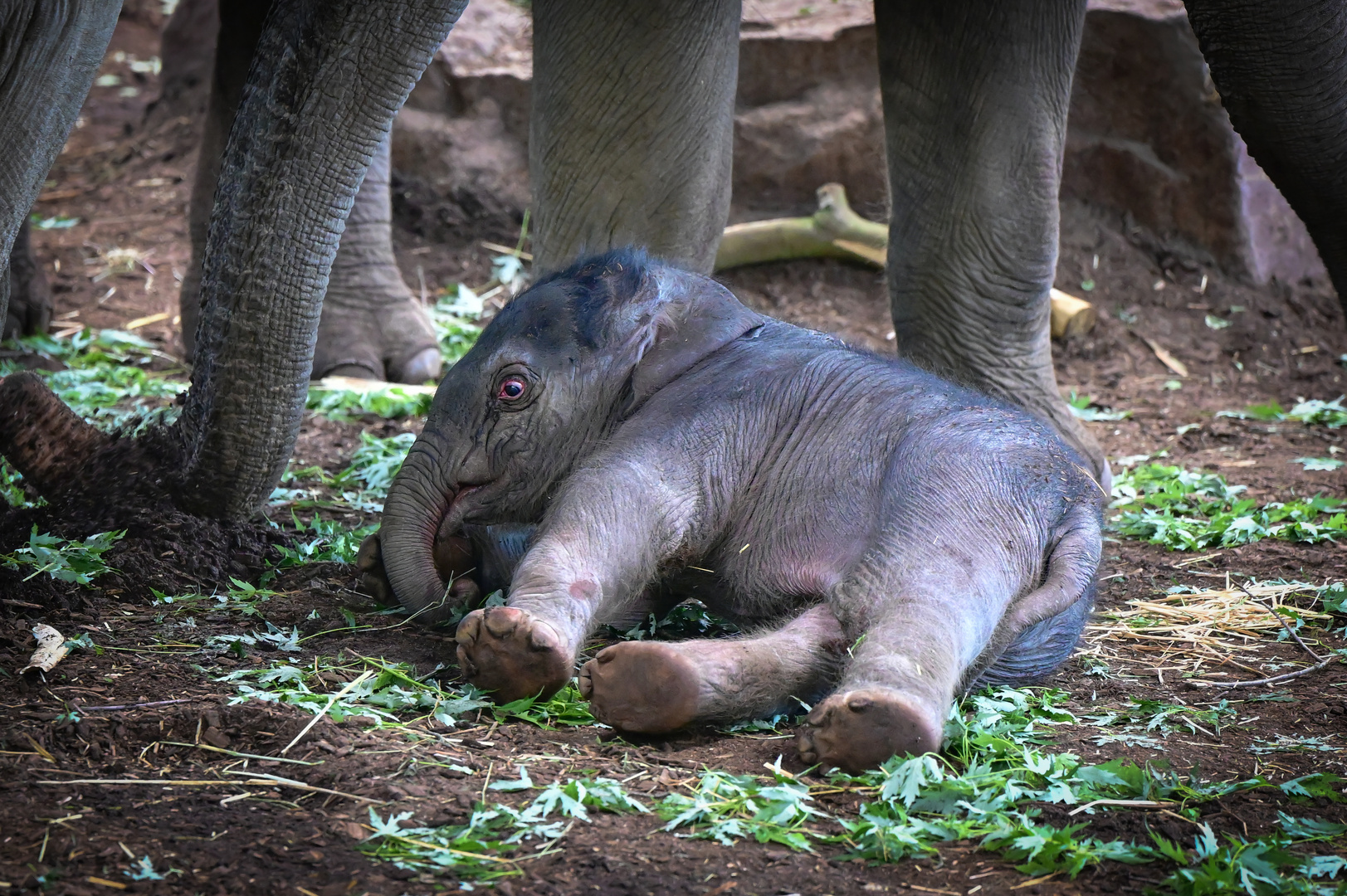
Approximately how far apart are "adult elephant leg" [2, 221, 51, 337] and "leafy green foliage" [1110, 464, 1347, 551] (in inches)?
196

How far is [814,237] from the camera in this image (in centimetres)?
823

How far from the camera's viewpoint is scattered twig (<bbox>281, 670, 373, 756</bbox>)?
275 centimetres

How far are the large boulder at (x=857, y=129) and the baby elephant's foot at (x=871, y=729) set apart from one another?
5.43 m

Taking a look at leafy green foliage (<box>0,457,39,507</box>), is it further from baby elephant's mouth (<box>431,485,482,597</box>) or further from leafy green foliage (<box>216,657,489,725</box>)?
leafy green foliage (<box>216,657,489,725</box>)

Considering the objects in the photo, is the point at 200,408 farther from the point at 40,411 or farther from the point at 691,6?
the point at 691,6

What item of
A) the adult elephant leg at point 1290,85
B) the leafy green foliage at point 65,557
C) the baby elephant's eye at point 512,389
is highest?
the adult elephant leg at point 1290,85

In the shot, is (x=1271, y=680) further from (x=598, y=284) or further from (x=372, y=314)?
(x=372, y=314)

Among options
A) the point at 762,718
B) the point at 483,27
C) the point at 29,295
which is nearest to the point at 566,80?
the point at 762,718

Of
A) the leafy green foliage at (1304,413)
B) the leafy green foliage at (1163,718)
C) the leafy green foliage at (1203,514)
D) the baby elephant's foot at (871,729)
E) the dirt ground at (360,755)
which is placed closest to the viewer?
the dirt ground at (360,755)

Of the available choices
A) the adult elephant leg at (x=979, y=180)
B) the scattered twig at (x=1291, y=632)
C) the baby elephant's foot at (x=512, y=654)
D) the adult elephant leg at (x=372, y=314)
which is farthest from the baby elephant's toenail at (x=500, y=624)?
the adult elephant leg at (x=372, y=314)

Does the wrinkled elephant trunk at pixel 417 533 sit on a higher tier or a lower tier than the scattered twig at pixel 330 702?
higher

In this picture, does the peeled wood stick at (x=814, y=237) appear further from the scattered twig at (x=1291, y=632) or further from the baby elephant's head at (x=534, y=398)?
the baby elephant's head at (x=534, y=398)

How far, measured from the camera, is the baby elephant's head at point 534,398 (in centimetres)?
372

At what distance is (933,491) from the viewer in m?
3.24
